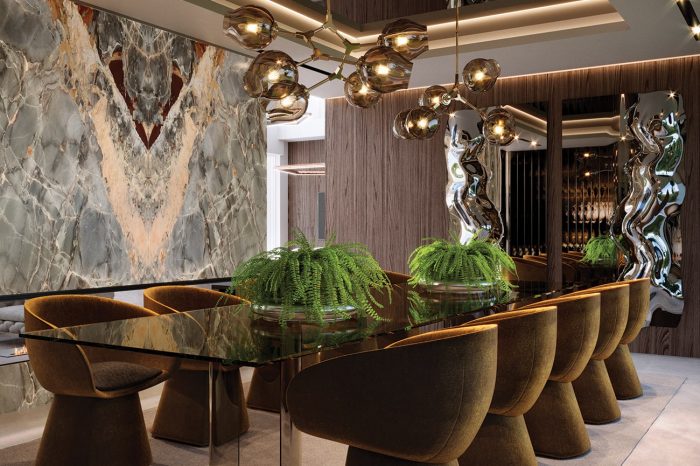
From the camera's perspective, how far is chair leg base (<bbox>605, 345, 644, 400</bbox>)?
4324 mm

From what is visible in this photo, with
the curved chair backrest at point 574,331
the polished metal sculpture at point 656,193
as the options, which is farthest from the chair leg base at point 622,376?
the polished metal sculpture at point 656,193

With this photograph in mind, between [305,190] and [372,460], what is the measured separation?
912cm

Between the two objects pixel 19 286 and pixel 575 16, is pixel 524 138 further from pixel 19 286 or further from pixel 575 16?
pixel 19 286

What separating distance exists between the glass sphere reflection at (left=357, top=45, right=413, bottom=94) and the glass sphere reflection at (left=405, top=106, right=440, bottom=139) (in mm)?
997

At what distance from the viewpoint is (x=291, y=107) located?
136 inches

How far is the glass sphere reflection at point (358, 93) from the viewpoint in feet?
12.1

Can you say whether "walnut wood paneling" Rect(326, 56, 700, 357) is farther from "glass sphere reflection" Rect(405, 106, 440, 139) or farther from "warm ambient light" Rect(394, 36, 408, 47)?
"warm ambient light" Rect(394, 36, 408, 47)

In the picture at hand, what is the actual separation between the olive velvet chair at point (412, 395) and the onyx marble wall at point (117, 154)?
2703 mm

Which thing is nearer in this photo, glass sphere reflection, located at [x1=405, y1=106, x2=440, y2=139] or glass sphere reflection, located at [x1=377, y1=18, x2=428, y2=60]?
glass sphere reflection, located at [x1=377, y1=18, x2=428, y2=60]

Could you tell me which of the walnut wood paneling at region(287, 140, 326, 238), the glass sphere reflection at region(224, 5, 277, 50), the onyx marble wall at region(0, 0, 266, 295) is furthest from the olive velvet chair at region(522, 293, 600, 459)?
the walnut wood paneling at region(287, 140, 326, 238)

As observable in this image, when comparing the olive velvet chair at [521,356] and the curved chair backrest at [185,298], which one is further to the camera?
the curved chair backrest at [185,298]

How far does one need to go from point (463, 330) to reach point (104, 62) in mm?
3474

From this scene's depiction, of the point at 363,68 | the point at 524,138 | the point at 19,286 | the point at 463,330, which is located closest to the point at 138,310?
the point at 19,286

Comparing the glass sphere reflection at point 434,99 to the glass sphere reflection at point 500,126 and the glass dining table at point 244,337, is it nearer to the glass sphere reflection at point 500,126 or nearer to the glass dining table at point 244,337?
the glass sphere reflection at point 500,126
